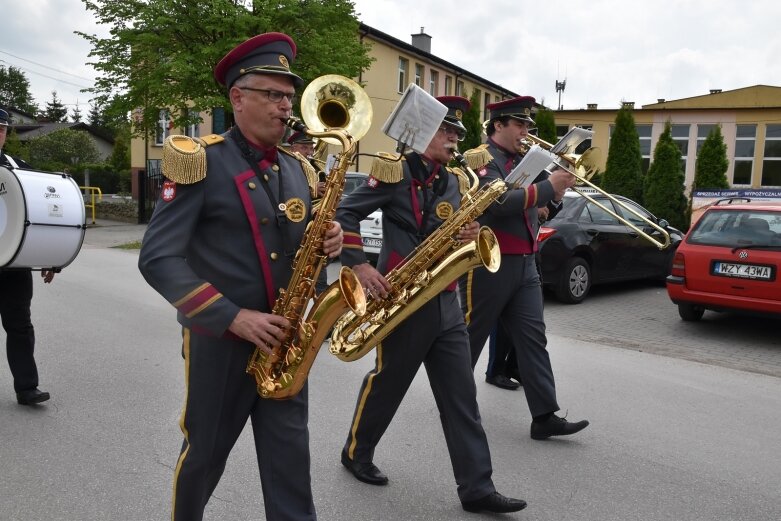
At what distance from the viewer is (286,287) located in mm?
2570

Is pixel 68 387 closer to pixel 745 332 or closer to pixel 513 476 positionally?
pixel 513 476

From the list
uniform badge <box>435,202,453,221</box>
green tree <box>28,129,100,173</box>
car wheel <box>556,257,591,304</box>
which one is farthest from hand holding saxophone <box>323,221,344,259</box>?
green tree <box>28,129,100,173</box>

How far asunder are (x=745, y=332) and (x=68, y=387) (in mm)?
6889

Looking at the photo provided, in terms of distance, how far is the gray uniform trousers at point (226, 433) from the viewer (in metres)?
2.48

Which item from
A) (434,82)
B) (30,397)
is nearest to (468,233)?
(30,397)

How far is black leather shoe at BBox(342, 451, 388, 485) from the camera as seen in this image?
3748 mm

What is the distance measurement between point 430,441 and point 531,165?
1792 mm

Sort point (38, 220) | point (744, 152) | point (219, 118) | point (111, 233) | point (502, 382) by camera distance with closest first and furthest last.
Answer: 1. point (38, 220)
2. point (502, 382)
3. point (219, 118)
4. point (111, 233)
5. point (744, 152)

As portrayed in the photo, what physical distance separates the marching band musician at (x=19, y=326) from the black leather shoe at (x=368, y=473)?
94.5 inches

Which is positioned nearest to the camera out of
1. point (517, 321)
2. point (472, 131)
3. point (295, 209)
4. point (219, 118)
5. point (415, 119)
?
point (295, 209)

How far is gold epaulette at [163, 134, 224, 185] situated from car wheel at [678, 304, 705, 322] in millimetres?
7278

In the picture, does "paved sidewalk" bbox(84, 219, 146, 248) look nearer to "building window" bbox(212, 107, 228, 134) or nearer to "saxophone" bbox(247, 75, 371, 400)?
"building window" bbox(212, 107, 228, 134)

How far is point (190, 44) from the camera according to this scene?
19.5m

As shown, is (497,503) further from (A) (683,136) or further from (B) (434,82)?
(B) (434,82)
